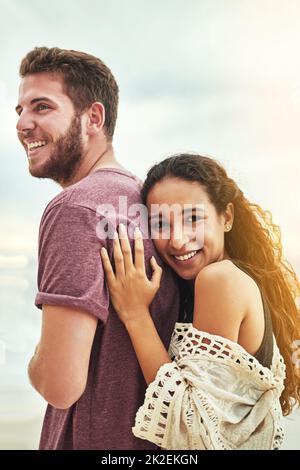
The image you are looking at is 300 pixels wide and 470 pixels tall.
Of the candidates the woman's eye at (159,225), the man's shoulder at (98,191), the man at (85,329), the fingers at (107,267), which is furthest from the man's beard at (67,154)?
the fingers at (107,267)

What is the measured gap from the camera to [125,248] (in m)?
1.25

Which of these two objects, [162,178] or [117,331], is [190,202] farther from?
[117,331]

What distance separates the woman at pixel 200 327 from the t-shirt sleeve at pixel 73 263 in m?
0.05

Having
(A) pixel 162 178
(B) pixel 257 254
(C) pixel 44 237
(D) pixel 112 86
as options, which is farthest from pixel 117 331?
(D) pixel 112 86

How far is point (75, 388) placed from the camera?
1.15 metres

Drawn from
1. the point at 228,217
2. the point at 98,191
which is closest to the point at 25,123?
the point at 98,191

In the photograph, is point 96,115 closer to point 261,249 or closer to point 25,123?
point 25,123

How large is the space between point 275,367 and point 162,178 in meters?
0.51

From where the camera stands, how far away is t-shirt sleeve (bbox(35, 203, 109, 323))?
114 cm

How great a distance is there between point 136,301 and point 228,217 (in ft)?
1.33

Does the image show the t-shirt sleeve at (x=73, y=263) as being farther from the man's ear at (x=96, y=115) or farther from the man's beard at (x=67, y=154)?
the man's ear at (x=96, y=115)

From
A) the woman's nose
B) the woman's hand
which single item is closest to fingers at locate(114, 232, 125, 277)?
the woman's hand

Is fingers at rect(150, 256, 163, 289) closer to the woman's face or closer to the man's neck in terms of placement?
the woman's face

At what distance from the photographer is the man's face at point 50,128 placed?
1612mm
